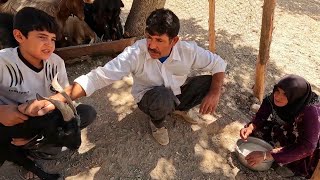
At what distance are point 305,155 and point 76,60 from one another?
8.68ft

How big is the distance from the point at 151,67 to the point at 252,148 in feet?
3.74

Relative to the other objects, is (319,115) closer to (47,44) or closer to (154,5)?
(47,44)

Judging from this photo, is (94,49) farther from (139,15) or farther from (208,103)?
(208,103)

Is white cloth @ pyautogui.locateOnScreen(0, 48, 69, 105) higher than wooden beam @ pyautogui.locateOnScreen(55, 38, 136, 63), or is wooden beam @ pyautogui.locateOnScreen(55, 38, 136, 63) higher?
white cloth @ pyautogui.locateOnScreen(0, 48, 69, 105)

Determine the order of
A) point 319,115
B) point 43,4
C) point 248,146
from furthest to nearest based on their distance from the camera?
point 43,4
point 248,146
point 319,115

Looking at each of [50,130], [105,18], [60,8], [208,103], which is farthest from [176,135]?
[60,8]

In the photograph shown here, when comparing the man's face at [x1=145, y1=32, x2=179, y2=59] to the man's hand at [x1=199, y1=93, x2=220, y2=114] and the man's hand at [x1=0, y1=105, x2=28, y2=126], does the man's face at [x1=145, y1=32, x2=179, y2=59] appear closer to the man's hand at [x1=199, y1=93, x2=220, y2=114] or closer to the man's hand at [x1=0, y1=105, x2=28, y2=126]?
the man's hand at [x1=199, y1=93, x2=220, y2=114]

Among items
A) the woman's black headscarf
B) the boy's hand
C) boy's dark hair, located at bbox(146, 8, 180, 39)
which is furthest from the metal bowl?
boy's dark hair, located at bbox(146, 8, 180, 39)

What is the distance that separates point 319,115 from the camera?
2604mm

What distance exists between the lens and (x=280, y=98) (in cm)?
271

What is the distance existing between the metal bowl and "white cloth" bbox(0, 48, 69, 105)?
160 centimetres

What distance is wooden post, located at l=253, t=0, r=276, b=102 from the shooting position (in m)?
3.39

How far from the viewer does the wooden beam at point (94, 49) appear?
392 centimetres

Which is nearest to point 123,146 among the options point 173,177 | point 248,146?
point 173,177
